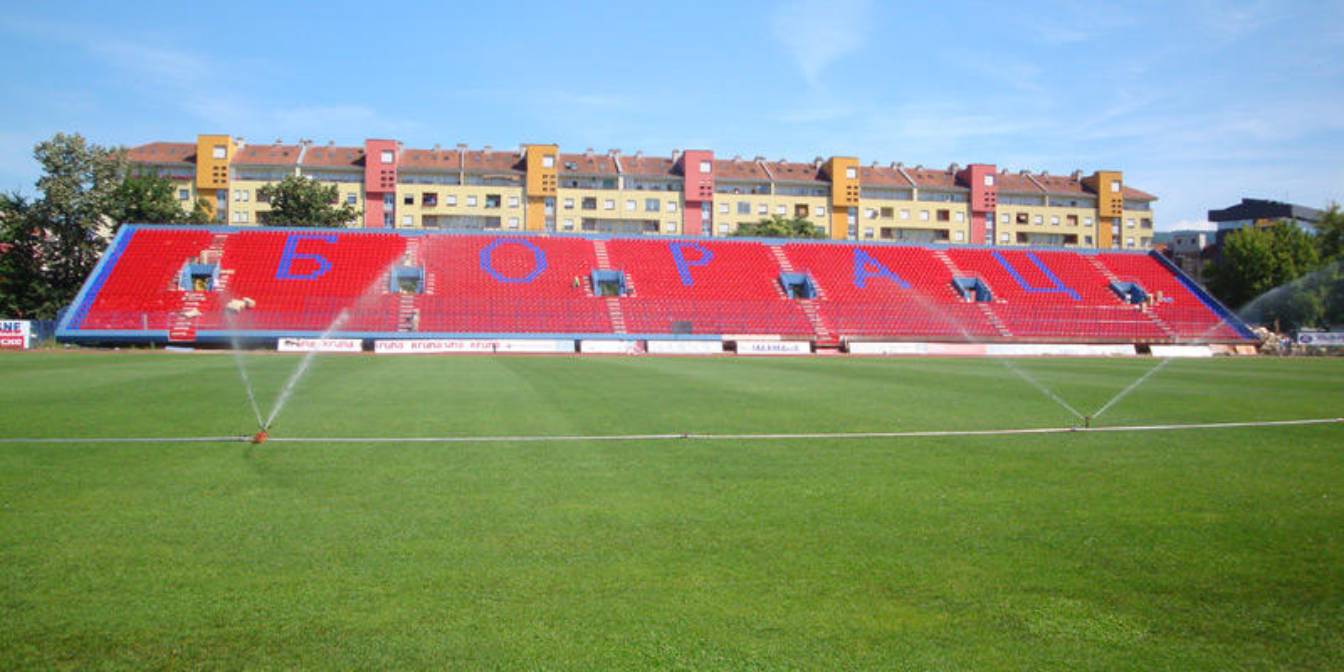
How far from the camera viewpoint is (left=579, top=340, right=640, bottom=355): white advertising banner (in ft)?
136

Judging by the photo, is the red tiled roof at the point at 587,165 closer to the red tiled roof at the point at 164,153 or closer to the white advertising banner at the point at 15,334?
the red tiled roof at the point at 164,153

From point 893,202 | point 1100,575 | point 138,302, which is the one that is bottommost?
point 1100,575

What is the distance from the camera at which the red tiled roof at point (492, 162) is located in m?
76.2

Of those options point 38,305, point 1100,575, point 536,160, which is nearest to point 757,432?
point 1100,575

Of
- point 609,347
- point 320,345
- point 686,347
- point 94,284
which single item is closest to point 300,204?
point 94,284

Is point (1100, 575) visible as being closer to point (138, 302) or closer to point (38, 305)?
point (138, 302)

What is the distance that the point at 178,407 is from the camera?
1414 cm

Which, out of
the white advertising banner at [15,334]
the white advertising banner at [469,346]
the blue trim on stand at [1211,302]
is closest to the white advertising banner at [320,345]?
the white advertising banner at [469,346]

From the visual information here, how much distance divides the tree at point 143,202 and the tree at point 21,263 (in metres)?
4.41

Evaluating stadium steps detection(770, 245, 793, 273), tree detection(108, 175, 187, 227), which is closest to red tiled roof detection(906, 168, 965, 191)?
stadium steps detection(770, 245, 793, 273)

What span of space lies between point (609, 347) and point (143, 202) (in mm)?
34878

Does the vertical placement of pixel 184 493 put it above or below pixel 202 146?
below

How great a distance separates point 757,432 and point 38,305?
5332cm

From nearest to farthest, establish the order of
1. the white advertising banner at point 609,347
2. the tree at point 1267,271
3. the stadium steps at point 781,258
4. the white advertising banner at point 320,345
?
A: the white advertising banner at point 320,345 → the white advertising banner at point 609,347 → the stadium steps at point 781,258 → the tree at point 1267,271
